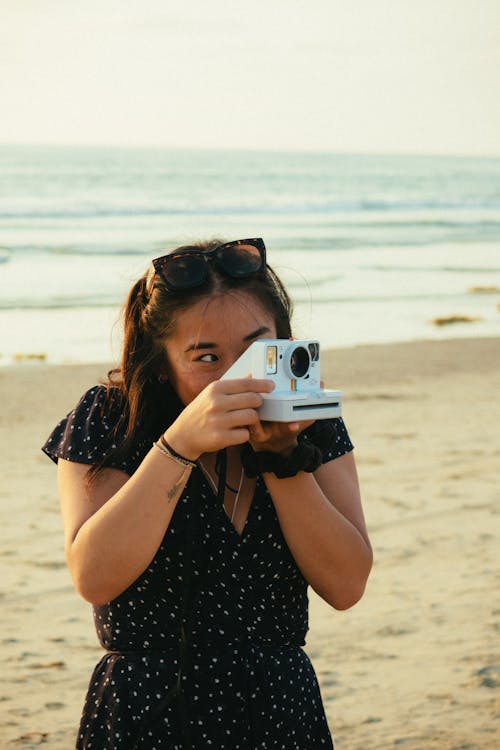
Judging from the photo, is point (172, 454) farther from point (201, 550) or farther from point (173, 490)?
point (201, 550)

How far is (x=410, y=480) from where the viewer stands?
22.2 ft

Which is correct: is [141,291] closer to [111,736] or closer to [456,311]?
[111,736]

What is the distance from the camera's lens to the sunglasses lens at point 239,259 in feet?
6.35

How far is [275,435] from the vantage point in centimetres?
172

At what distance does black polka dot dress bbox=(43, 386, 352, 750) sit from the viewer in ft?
5.94

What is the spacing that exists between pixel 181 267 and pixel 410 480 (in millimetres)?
5041

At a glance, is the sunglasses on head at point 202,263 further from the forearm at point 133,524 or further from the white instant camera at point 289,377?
the forearm at point 133,524

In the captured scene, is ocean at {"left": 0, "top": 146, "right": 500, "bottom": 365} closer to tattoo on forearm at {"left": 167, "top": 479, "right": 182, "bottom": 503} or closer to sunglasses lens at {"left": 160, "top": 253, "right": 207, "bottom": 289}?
sunglasses lens at {"left": 160, "top": 253, "right": 207, "bottom": 289}

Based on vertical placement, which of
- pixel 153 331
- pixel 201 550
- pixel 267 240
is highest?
pixel 153 331

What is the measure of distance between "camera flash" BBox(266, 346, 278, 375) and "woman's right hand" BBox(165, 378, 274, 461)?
0.11 feet

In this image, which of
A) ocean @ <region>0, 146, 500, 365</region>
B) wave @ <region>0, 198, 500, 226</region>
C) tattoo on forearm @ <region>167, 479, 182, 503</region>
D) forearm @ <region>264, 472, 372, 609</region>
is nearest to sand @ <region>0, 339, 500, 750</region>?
ocean @ <region>0, 146, 500, 365</region>

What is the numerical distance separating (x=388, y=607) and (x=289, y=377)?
325cm

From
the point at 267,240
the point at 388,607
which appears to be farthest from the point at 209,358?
the point at 267,240

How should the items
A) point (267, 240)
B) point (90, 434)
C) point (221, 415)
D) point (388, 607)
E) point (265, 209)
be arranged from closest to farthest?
point (221, 415) < point (90, 434) < point (388, 607) < point (267, 240) < point (265, 209)
